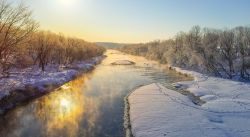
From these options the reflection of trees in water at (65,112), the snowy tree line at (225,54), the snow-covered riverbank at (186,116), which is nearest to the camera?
the snow-covered riverbank at (186,116)

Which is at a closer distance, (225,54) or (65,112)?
(65,112)

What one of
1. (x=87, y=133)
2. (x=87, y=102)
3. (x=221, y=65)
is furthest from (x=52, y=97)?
(x=221, y=65)

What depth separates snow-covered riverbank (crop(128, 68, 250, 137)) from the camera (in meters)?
20.0

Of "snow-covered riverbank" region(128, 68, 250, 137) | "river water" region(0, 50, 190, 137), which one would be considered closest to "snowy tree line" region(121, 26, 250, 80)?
"snow-covered riverbank" region(128, 68, 250, 137)

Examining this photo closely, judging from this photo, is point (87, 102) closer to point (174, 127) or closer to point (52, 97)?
point (52, 97)

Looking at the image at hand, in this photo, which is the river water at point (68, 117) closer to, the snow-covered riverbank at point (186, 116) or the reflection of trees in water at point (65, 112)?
the reflection of trees in water at point (65, 112)

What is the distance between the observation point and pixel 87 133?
2117 centimetres

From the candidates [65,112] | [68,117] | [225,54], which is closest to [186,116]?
[68,117]

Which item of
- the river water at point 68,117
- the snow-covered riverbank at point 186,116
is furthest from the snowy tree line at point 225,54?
the river water at point 68,117

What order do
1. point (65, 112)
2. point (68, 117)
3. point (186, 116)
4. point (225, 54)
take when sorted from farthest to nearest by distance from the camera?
point (225, 54)
point (65, 112)
point (68, 117)
point (186, 116)

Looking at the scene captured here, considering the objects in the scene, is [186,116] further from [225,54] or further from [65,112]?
[225,54]

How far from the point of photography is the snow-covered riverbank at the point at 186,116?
787 inches

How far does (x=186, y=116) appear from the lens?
78.7 feet

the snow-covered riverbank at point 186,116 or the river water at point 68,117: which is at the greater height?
the snow-covered riverbank at point 186,116
